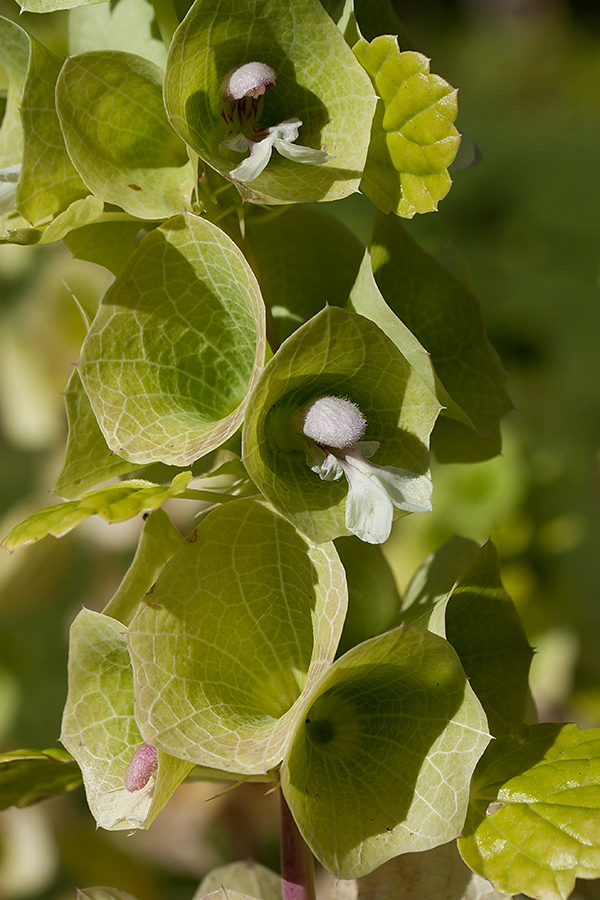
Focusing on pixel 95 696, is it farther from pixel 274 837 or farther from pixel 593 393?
pixel 593 393

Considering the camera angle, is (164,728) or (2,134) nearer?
(164,728)

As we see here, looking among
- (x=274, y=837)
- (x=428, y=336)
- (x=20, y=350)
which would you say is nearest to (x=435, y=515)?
(x=274, y=837)

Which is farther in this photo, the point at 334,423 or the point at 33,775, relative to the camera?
the point at 33,775

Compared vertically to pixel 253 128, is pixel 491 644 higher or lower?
lower

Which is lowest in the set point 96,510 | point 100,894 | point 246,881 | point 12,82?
point 246,881

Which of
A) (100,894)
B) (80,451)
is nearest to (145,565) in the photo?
(80,451)

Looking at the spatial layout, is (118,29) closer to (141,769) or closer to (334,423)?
(334,423)

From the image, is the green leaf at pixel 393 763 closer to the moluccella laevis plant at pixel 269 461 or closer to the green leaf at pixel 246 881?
the moluccella laevis plant at pixel 269 461
